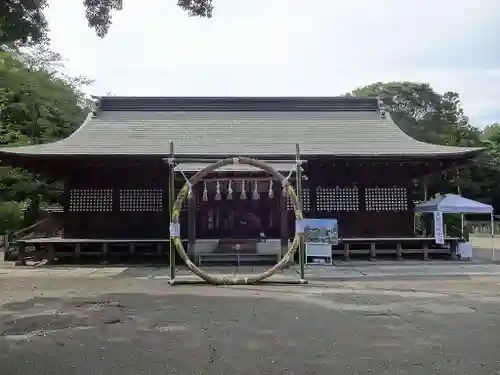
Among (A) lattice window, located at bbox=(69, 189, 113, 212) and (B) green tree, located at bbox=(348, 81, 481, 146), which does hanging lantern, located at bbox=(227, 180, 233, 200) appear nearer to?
(A) lattice window, located at bbox=(69, 189, 113, 212)

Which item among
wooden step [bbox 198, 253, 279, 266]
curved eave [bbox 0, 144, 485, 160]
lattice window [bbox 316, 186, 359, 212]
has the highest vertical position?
curved eave [bbox 0, 144, 485, 160]

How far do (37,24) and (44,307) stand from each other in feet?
14.8

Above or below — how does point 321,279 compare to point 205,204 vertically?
below

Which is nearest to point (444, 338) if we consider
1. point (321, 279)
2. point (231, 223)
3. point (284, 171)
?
point (321, 279)

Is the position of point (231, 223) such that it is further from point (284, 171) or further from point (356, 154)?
point (356, 154)

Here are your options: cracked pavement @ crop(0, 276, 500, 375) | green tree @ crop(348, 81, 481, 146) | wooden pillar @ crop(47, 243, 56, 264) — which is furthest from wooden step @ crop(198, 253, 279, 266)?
green tree @ crop(348, 81, 481, 146)

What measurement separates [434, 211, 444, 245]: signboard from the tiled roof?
6.51ft

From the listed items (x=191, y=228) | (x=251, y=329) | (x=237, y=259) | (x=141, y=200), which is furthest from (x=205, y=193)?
(x=251, y=329)

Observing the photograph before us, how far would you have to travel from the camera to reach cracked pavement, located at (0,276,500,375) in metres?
4.59

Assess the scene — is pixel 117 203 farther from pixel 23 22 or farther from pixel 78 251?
pixel 23 22

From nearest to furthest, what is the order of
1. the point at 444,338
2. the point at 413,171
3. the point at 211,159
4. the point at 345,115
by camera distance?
the point at 444,338
the point at 211,159
the point at 413,171
the point at 345,115

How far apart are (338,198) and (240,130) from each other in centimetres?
457

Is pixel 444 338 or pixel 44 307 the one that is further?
pixel 44 307

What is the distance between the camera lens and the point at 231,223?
16094 mm
